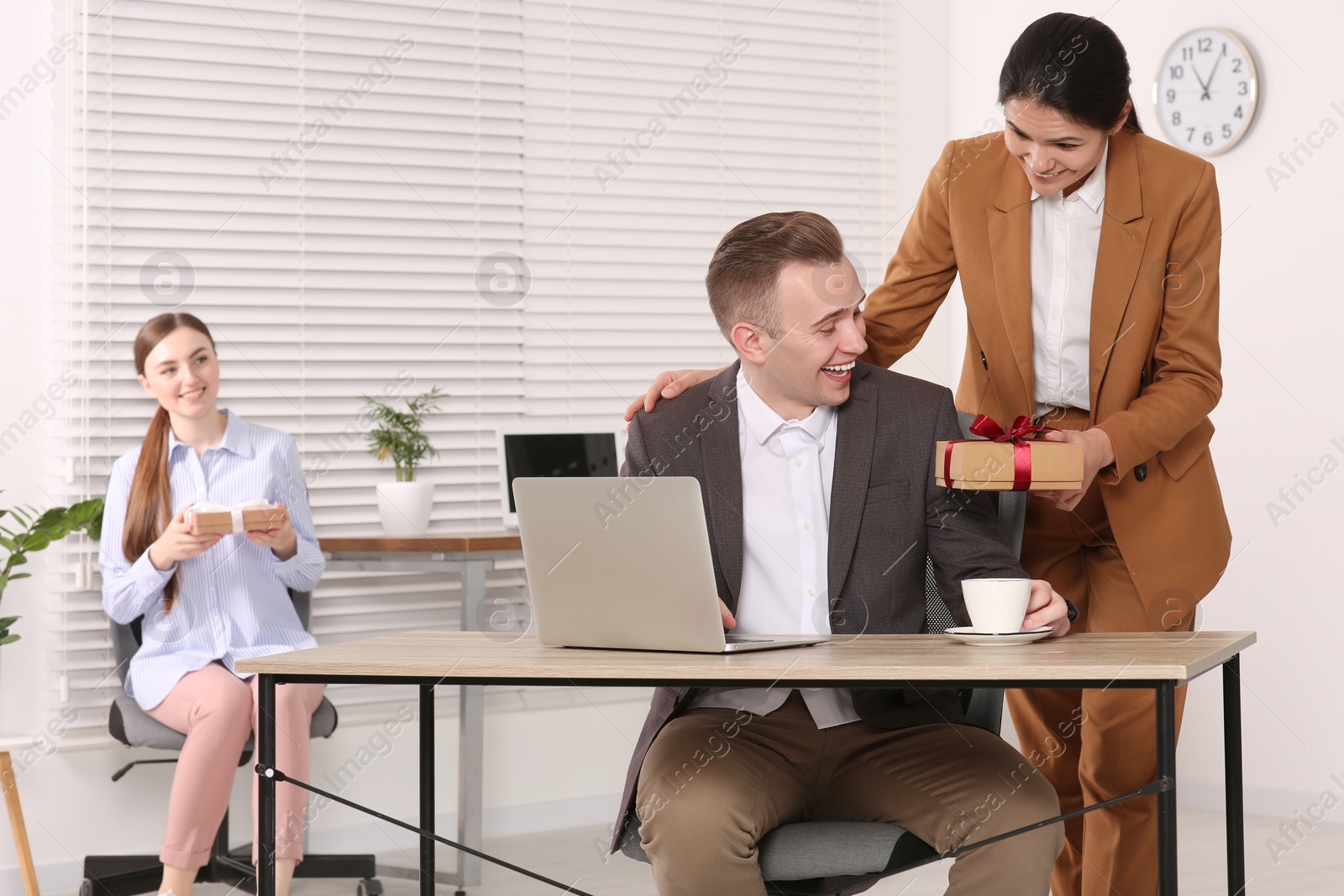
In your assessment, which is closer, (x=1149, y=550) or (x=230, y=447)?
(x=1149, y=550)

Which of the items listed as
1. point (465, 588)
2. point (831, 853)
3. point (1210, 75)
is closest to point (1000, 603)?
point (831, 853)

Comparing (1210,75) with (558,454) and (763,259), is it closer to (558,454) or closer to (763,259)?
(558,454)

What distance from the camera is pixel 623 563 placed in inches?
63.4

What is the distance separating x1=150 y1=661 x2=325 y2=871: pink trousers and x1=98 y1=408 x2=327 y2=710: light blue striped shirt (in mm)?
73

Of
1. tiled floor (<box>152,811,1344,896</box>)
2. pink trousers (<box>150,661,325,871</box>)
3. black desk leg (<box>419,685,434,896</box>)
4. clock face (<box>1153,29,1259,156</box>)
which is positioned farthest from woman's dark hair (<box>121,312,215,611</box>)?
clock face (<box>1153,29,1259,156</box>)

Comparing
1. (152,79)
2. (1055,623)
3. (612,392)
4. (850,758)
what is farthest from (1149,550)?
(152,79)

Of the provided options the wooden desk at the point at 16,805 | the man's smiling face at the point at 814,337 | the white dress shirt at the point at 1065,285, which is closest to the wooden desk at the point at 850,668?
the man's smiling face at the point at 814,337

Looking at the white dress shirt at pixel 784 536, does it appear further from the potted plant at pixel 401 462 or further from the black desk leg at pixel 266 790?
the potted plant at pixel 401 462

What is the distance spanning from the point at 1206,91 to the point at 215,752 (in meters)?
3.42

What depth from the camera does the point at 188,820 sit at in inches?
116

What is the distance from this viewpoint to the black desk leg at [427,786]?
6.42ft

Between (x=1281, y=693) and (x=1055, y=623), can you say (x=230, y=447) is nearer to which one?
(x=1055, y=623)

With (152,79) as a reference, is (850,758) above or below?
below

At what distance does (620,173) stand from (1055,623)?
302cm
